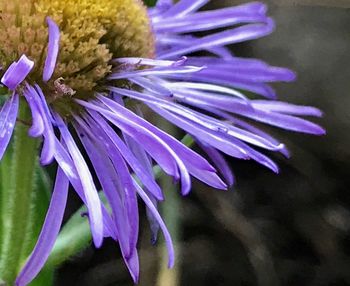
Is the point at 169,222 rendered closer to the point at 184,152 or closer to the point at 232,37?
the point at 232,37

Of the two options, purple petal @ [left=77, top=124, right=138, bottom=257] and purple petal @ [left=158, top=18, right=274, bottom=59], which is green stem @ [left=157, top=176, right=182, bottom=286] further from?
purple petal @ [left=77, top=124, right=138, bottom=257]

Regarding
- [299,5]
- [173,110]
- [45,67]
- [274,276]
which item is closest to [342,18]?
[299,5]

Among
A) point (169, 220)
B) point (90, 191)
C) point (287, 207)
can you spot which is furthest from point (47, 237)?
point (287, 207)

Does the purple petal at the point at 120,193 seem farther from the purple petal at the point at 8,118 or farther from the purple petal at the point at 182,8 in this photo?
the purple petal at the point at 182,8

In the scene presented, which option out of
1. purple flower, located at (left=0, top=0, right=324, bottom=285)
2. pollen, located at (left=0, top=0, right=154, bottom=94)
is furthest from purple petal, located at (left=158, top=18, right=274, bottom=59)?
pollen, located at (left=0, top=0, right=154, bottom=94)

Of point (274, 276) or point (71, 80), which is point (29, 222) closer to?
point (71, 80)

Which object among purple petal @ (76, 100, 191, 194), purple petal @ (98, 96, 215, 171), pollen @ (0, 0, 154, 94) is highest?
pollen @ (0, 0, 154, 94)
